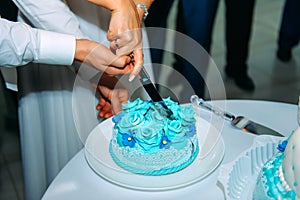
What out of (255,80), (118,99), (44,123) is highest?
(118,99)

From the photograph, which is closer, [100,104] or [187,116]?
[187,116]

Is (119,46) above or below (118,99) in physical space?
above

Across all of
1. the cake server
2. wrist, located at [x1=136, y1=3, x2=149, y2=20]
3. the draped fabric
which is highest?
wrist, located at [x1=136, y1=3, x2=149, y2=20]

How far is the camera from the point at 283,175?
794mm

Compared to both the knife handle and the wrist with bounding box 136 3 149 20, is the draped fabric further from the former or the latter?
the knife handle

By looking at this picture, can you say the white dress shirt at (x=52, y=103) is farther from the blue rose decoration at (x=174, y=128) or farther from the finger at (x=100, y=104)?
the blue rose decoration at (x=174, y=128)

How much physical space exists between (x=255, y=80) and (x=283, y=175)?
199 centimetres

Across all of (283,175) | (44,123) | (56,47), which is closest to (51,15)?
(56,47)

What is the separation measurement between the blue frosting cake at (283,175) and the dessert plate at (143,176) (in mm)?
153

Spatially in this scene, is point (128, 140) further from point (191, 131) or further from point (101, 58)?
point (101, 58)

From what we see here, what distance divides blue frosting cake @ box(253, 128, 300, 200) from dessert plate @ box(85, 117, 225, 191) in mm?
153

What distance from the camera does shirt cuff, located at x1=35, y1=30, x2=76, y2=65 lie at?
3.69 feet

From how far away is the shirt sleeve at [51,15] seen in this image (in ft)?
3.84


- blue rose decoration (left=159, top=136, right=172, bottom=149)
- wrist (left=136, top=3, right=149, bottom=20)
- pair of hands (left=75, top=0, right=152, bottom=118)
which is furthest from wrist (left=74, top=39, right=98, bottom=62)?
blue rose decoration (left=159, top=136, right=172, bottom=149)
